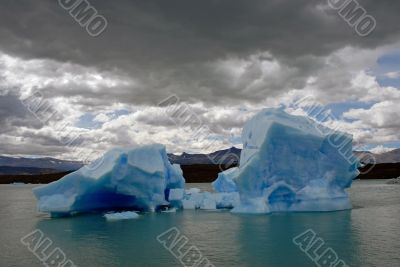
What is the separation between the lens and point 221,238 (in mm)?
11844

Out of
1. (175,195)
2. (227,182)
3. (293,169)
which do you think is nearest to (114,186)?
(175,195)

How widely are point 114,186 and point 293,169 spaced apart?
7.51 meters

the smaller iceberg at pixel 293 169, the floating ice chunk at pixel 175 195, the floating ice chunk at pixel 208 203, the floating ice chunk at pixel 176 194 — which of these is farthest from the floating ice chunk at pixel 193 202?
the smaller iceberg at pixel 293 169

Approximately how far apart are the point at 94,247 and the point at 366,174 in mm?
90415

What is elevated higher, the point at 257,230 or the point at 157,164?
the point at 157,164

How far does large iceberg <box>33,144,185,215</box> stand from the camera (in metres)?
17.1

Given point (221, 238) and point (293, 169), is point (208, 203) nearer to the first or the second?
point (293, 169)

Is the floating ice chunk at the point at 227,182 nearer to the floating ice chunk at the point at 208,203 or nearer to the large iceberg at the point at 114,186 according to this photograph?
the floating ice chunk at the point at 208,203

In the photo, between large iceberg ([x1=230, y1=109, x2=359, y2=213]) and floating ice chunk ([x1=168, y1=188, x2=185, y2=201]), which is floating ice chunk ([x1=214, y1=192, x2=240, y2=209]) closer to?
floating ice chunk ([x1=168, y1=188, x2=185, y2=201])

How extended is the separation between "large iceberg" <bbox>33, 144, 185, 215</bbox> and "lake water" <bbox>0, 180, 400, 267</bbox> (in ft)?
2.82

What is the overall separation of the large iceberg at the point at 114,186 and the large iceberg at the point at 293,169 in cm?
376

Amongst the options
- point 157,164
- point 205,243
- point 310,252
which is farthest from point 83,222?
point 310,252

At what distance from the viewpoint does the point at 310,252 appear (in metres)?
9.72

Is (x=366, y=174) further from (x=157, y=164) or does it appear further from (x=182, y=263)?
(x=182, y=263)
